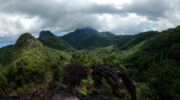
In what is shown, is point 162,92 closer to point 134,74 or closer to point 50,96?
point 134,74

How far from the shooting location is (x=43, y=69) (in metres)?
61.8

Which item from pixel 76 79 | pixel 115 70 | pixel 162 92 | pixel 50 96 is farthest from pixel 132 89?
pixel 162 92

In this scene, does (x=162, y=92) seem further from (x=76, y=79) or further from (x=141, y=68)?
(x=76, y=79)

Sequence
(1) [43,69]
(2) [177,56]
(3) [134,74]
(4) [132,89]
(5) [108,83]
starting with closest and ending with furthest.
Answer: (5) [108,83] → (4) [132,89] → (1) [43,69] → (3) [134,74] → (2) [177,56]

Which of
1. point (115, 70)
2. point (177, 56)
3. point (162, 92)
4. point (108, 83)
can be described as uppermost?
point (115, 70)

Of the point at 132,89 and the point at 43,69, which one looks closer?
the point at 132,89

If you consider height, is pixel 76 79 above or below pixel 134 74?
above

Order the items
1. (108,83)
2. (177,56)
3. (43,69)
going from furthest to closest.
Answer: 1. (177,56)
2. (43,69)
3. (108,83)

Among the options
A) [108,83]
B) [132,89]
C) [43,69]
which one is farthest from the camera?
[43,69]

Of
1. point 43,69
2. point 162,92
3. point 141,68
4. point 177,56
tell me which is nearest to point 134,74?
point 141,68

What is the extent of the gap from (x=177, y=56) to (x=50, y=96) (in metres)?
132

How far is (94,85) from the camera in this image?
10.2 m

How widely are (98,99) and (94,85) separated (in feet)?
3.13

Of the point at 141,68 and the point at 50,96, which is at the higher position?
the point at 50,96
